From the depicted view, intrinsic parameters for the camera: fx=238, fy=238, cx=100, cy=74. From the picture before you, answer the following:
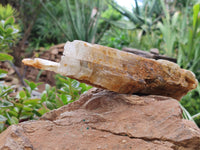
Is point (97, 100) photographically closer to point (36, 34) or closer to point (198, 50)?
point (198, 50)

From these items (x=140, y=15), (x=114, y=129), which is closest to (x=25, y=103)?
(x=114, y=129)

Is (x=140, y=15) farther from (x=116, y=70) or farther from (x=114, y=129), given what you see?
(x=114, y=129)

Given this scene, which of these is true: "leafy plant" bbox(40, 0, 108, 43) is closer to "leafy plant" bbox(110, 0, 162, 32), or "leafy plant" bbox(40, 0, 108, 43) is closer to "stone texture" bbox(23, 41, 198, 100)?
"leafy plant" bbox(110, 0, 162, 32)

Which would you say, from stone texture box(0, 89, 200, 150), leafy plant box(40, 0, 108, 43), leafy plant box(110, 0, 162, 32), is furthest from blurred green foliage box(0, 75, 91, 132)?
leafy plant box(110, 0, 162, 32)

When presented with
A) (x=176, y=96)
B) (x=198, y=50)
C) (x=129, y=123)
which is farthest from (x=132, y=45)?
(x=129, y=123)

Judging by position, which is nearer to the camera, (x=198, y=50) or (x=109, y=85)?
(x=109, y=85)
